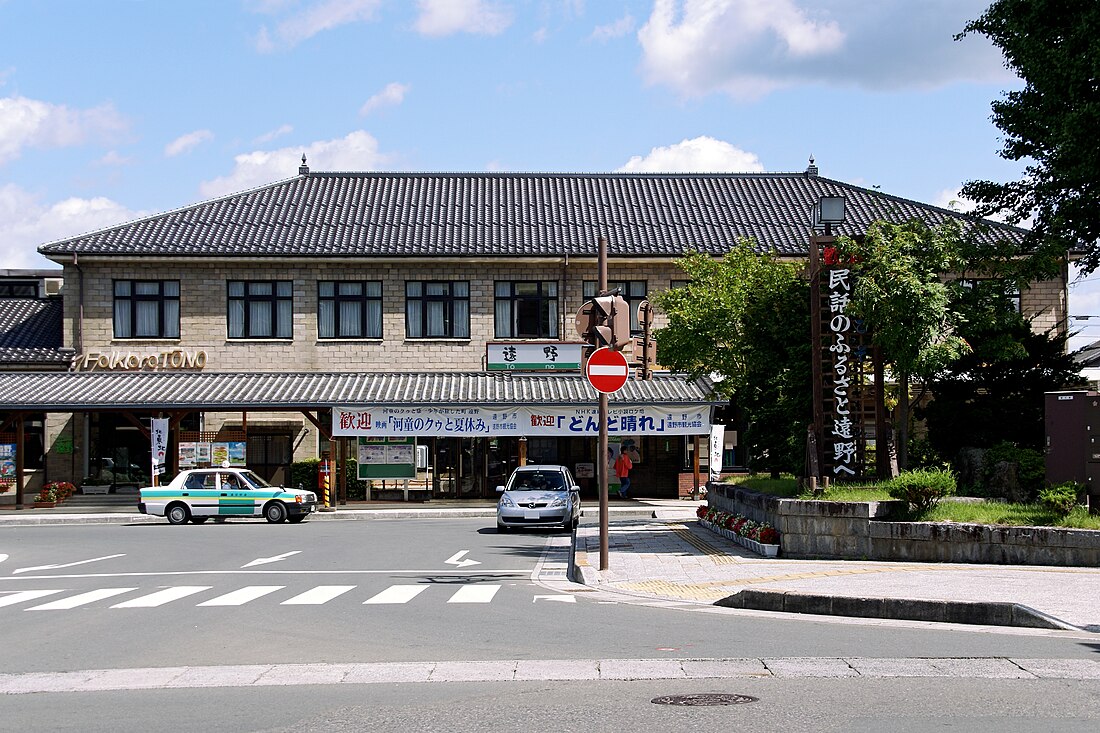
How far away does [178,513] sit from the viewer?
1328 inches

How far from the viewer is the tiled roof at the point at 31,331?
143ft

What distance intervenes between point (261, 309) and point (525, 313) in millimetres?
9404

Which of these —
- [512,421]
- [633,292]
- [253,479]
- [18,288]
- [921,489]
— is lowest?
[253,479]

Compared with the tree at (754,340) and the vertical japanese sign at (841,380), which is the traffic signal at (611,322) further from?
the tree at (754,340)

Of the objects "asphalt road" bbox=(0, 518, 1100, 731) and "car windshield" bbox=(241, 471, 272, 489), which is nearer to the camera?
"asphalt road" bbox=(0, 518, 1100, 731)

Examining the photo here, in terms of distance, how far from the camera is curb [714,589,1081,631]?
11.5m

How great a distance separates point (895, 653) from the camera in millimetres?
9953

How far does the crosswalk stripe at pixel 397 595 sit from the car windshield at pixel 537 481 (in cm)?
1252

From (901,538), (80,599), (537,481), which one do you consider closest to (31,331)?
(537,481)

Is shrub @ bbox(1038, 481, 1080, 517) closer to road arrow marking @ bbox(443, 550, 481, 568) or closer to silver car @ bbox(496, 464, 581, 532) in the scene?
road arrow marking @ bbox(443, 550, 481, 568)

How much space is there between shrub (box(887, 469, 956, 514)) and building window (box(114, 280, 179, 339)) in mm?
31699

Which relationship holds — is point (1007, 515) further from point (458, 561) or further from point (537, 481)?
point (537, 481)

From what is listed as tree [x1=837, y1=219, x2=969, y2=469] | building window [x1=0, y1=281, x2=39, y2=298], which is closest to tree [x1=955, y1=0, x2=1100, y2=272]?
tree [x1=837, y1=219, x2=969, y2=469]

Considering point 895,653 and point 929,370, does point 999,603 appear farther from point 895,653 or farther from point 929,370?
point 929,370
